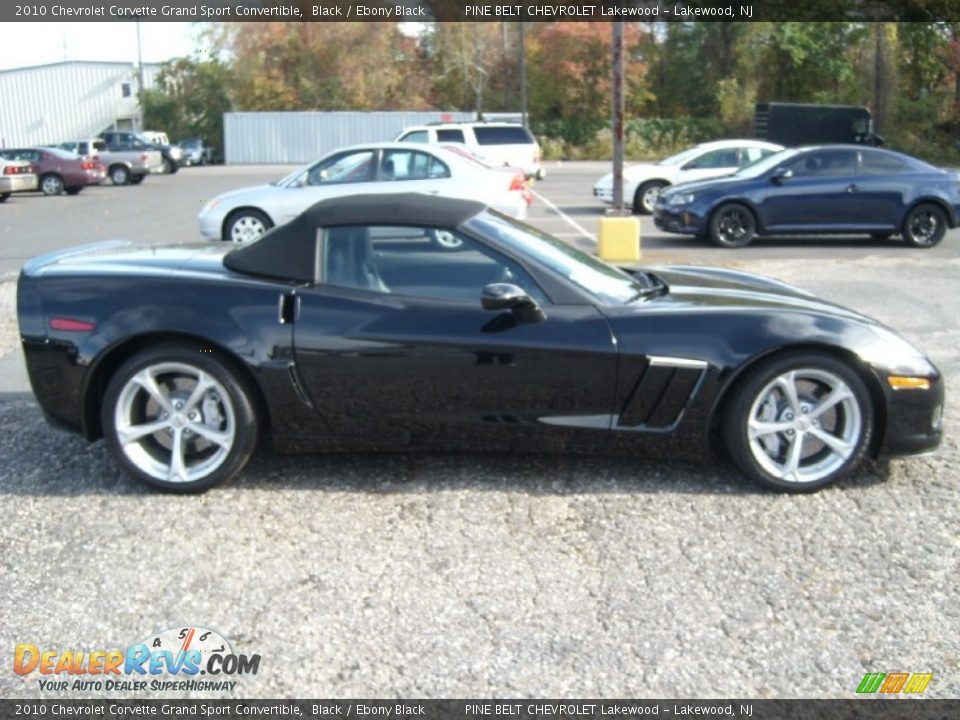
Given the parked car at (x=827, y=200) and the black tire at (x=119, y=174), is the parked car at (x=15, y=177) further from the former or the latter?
the parked car at (x=827, y=200)

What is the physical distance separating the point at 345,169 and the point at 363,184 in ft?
1.30

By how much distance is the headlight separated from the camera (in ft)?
45.5

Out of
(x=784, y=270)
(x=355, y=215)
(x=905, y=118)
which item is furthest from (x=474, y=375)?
(x=905, y=118)

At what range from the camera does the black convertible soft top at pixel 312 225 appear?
15.3 ft

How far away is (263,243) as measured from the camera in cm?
Result: 480

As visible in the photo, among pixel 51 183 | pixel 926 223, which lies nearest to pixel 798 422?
pixel 926 223

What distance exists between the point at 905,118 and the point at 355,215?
47492 mm

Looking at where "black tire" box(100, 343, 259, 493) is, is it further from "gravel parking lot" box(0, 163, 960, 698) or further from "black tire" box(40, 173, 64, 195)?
"black tire" box(40, 173, 64, 195)

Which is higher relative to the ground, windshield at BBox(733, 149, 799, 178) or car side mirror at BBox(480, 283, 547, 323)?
windshield at BBox(733, 149, 799, 178)

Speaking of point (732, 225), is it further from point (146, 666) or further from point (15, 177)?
point (15, 177)

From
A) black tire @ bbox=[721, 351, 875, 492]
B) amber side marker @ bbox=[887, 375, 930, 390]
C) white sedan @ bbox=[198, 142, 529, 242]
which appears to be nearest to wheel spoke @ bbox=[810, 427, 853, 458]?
black tire @ bbox=[721, 351, 875, 492]

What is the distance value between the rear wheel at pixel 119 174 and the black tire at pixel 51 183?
528 centimetres

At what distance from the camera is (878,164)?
Result: 13883 millimetres

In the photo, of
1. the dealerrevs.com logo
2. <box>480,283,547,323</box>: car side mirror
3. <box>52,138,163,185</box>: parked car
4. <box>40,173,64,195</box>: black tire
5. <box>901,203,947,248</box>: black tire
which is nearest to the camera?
the dealerrevs.com logo
